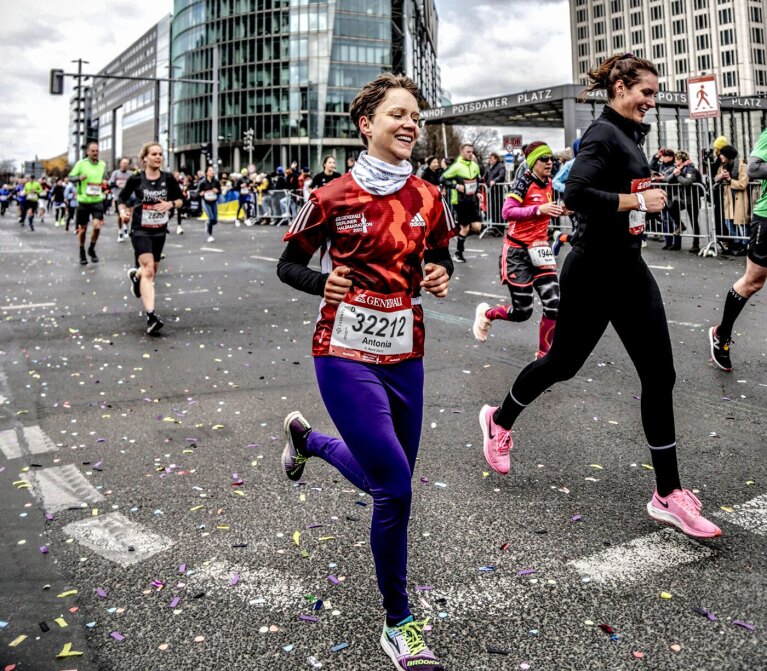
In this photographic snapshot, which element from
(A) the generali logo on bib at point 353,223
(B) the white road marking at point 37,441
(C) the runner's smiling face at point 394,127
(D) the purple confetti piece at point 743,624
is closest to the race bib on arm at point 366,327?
(A) the generali logo on bib at point 353,223

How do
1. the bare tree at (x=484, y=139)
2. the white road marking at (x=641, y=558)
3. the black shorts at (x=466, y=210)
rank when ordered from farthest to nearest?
the bare tree at (x=484, y=139), the black shorts at (x=466, y=210), the white road marking at (x=641, y=558)

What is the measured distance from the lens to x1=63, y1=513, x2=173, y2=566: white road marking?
3.31 metres

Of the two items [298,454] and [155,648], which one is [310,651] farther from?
[298,454]

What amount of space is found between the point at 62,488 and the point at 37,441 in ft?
3.34

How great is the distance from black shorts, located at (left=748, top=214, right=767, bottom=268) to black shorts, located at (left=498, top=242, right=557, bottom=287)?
1670 millimetres

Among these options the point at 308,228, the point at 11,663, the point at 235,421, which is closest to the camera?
the point at 11,663

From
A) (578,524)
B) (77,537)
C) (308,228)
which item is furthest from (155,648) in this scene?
(578,524)

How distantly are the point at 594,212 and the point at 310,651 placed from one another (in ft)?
8.00

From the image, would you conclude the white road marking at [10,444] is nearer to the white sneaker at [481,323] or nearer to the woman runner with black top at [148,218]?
the woman runner with black top at [148,218]

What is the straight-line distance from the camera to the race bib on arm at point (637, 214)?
3.71m

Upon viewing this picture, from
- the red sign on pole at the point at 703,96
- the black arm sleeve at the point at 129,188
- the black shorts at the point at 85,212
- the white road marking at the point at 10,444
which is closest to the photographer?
the white road marking at the point at 10,444

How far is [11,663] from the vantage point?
2.53 m

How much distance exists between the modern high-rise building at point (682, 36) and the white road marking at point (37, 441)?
459 ft

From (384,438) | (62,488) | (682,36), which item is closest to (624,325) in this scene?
(384,438)
